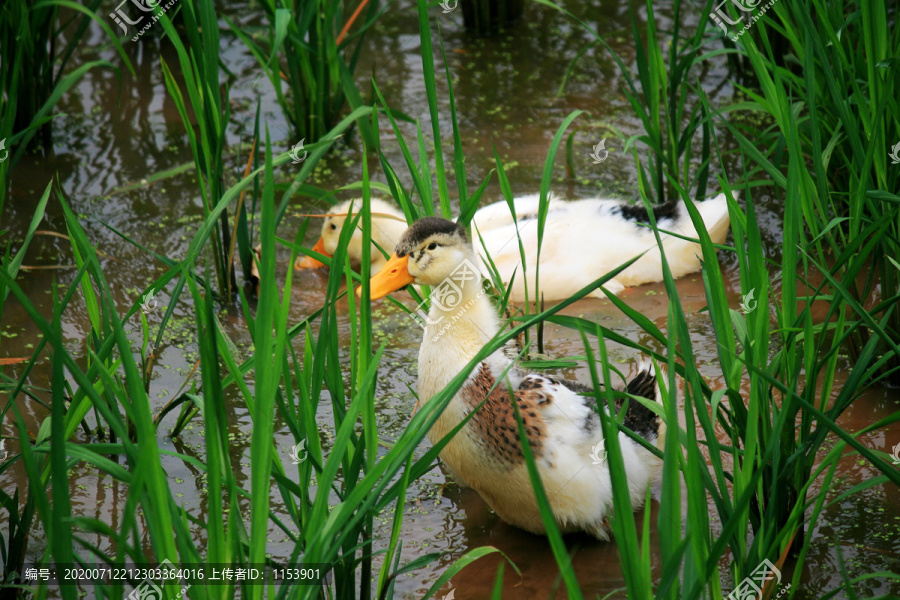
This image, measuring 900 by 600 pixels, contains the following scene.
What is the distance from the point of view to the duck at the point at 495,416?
2.62 m

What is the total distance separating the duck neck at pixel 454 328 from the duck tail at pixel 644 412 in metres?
0.55

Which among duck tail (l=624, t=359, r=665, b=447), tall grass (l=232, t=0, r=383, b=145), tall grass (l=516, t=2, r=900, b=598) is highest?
tall grass (l=232, t=0, r=383, b=145)

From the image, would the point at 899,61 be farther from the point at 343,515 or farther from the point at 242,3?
the point at 242,3

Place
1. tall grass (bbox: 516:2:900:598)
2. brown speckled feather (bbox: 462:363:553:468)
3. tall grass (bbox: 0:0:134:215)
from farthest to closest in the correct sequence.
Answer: tall grass (bbox: 0:0:134:215) → brown speckled feather (bbox: 462:363:553:468) → tall grass (bbox: 516:2:900:598)

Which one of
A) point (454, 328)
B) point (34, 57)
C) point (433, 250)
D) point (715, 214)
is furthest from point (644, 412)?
point (34, 57)

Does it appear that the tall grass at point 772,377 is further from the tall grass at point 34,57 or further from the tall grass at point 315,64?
the tall grass at point 34,57

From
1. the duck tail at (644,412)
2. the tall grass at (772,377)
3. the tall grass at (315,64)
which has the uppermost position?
the tall grass at (315,64)

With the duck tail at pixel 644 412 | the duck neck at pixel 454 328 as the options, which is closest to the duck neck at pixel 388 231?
the duck neck at pixel 454 328

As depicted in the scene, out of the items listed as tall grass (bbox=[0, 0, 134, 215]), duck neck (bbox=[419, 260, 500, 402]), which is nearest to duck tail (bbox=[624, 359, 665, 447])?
duck neck (bbox=[419, 260, 500, 402])

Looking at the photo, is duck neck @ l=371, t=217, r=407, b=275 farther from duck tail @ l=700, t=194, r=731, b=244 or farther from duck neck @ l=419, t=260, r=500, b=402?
duck neck @ l=419, t=260, r=500, b=402

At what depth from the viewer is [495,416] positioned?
8.59 ft

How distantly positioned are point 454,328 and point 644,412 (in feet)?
2.43

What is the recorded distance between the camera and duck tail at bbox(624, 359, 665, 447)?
9.56 feet

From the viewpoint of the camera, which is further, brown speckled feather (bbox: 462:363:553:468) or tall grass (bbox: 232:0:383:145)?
tall grass (bbox: 232:0:383:145)
